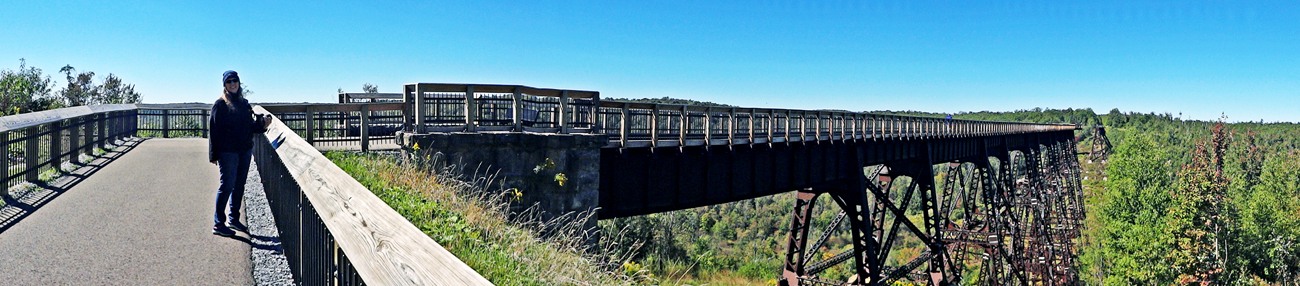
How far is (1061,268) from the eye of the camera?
97.1ft

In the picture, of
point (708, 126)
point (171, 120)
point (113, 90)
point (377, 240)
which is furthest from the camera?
point (113, 90)

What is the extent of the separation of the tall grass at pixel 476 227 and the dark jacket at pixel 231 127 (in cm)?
86

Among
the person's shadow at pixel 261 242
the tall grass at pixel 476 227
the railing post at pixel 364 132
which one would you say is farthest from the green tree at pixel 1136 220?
the person's shadow at pixel 261 242

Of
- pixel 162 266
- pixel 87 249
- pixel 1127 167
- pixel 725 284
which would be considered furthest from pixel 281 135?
pixel 1127 167

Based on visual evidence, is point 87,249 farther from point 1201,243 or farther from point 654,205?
point 1201,243

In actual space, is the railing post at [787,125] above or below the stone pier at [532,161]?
above

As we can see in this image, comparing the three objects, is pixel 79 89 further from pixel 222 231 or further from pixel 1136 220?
pixel 1136 220

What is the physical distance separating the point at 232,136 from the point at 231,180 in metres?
0.38


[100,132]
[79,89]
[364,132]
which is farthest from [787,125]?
[79,89]

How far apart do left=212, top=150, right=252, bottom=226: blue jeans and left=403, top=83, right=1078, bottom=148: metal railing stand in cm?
203

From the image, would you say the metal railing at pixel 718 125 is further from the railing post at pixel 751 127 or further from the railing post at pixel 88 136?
the railing post at pixel 88 136

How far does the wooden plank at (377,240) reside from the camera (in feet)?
5.39

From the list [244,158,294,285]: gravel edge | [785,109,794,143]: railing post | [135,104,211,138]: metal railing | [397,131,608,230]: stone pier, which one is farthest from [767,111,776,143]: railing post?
[135,104,211,138]: metal railing

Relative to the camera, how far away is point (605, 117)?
35.6 ft
